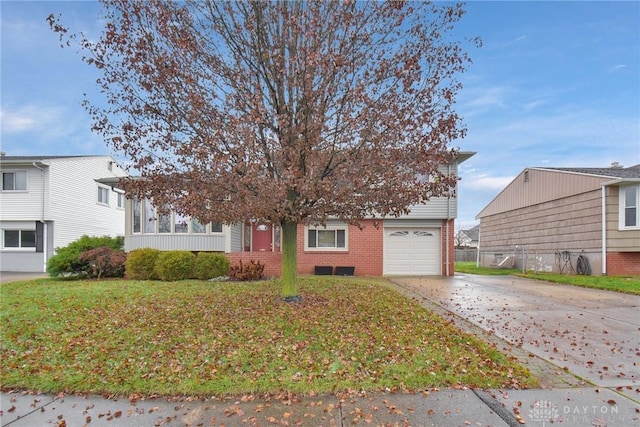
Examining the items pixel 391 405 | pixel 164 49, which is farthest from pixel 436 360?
Result: pixel 164 49

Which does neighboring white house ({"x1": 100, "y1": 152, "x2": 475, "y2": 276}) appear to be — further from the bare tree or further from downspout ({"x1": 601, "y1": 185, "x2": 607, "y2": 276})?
the bare tree

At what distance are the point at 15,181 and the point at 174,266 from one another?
14084mm

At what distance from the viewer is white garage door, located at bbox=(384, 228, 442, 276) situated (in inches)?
601

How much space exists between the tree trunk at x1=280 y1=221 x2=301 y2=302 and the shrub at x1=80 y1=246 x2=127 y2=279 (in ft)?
28.8

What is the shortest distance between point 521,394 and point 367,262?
1148 centimetres

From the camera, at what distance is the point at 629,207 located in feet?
46.7

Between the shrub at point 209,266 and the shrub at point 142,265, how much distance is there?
4.98 feet

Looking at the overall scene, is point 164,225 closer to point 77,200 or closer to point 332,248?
point 332,248

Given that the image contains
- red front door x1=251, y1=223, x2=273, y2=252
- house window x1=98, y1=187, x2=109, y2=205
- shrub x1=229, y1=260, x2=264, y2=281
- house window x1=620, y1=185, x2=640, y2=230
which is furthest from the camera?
house window x1=98, y1=187, x2=109, y2=205

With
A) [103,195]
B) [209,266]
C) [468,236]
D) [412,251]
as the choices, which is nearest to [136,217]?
[209,266]

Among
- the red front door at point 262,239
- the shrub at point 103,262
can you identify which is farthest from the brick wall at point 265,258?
the shrub at point 103,262

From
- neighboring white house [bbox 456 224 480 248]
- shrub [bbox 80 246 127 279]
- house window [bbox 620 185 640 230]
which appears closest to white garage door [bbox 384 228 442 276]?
house window [bbox 620 185 640 230]

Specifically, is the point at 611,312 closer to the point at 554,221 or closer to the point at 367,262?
the point at 367,262

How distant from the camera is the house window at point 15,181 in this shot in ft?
64.4
